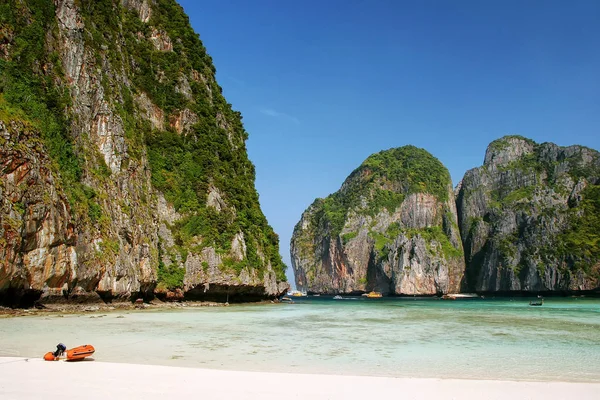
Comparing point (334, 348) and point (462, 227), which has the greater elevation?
point (462, 227)

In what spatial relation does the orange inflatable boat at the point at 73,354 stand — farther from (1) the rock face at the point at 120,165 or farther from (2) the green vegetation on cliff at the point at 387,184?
(2) the green vegetation on cliff at the point at 387,184

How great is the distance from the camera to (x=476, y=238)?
130 metres

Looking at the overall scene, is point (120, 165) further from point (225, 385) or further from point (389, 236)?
point (389, 236)

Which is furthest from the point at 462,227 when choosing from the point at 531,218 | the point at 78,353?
the point at 78,353

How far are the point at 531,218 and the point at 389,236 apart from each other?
37742mm

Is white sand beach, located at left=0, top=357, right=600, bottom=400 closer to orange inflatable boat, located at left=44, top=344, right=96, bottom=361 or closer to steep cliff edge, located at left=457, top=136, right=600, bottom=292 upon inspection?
orange inflatable boat, located at left=44, top=344, right=96, bottom=361

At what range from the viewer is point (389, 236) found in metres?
130

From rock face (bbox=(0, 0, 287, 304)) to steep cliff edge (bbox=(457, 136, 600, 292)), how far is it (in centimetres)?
7628

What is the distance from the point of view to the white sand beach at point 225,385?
23.5 feet

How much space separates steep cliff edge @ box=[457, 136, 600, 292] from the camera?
103 metres

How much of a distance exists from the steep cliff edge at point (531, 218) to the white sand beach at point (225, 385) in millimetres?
106769

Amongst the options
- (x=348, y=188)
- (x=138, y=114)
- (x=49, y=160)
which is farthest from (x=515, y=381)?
(x=348, y=188)

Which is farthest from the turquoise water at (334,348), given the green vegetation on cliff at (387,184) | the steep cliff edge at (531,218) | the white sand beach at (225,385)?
the green vegetation on cliff at (387,184)

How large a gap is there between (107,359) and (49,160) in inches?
758
